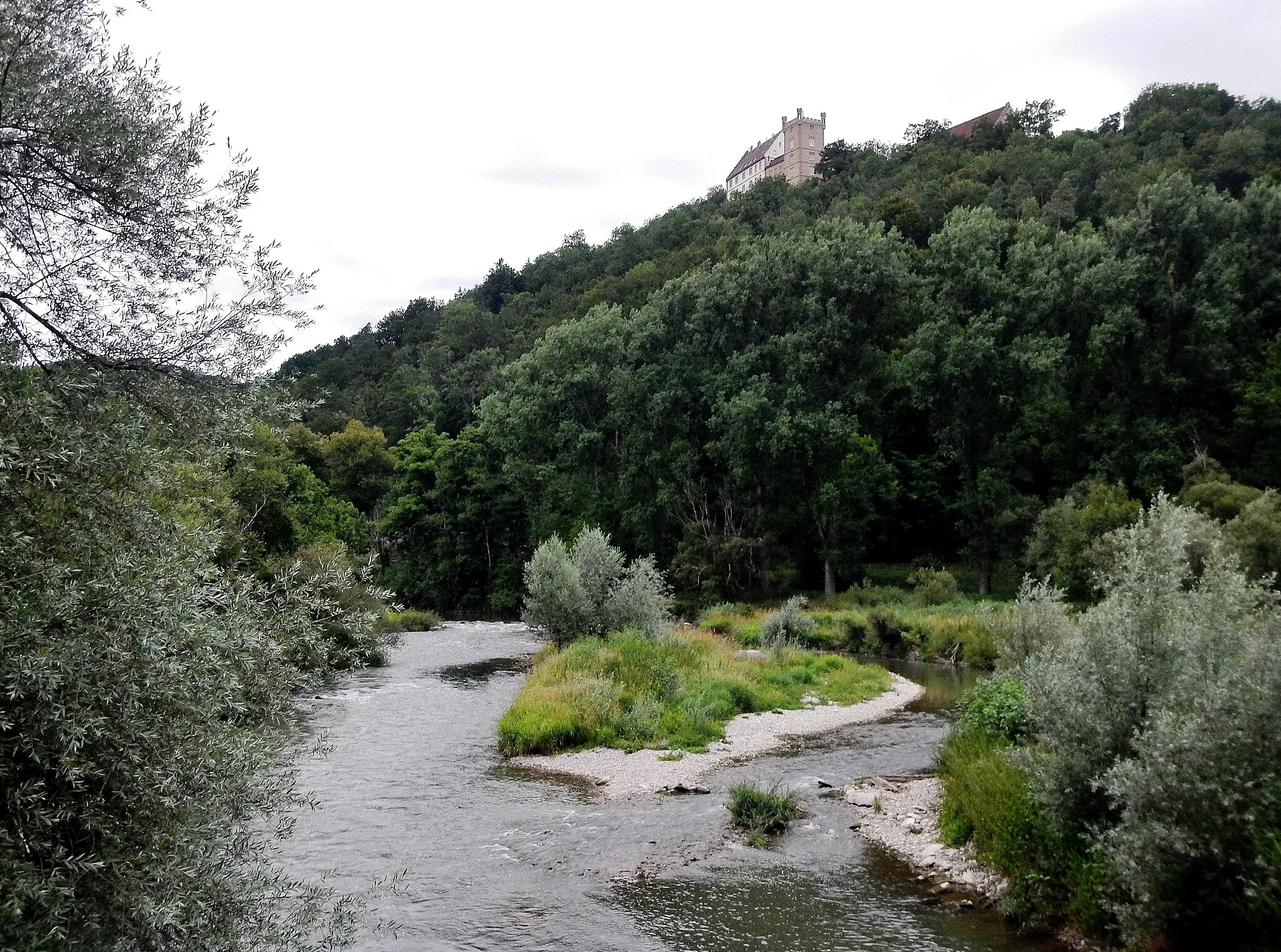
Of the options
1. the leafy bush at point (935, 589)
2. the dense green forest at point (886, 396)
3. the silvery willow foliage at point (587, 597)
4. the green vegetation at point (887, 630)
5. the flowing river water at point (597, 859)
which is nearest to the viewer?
the flowing river water at point (597, 859)

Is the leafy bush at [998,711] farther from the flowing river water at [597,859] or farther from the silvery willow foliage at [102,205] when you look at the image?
the silvery willow foliage at [102,205]

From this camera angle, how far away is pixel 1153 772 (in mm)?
8375

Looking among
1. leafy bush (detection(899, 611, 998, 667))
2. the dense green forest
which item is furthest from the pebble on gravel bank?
the dense green forest

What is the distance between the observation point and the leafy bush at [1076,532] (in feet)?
119

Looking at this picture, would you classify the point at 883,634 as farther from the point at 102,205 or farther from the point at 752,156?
the point at 752,156

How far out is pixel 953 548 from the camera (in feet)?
191

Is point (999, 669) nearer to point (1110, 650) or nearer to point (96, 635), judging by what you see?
point (1110, 650)

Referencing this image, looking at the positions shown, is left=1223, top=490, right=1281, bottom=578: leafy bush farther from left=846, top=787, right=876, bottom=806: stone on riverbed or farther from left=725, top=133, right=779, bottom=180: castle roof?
left=725, top=133, right=779, bottom=180: castle roof

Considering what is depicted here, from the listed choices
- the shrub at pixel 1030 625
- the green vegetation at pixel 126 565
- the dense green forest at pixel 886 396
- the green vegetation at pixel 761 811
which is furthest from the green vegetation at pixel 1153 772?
the dense green forest at pixel 886 396

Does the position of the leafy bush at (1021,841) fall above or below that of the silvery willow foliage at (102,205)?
below

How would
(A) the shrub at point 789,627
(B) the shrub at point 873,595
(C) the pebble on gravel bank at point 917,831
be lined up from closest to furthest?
(C) the pebble on gravel bank at point 917,831, (A) the shrub at point 789,627, (B) the shrub at point 873,595

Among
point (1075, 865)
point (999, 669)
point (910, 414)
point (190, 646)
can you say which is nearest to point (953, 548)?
point (910, 414)

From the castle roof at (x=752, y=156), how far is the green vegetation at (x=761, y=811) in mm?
146810

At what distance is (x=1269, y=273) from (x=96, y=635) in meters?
57.2
